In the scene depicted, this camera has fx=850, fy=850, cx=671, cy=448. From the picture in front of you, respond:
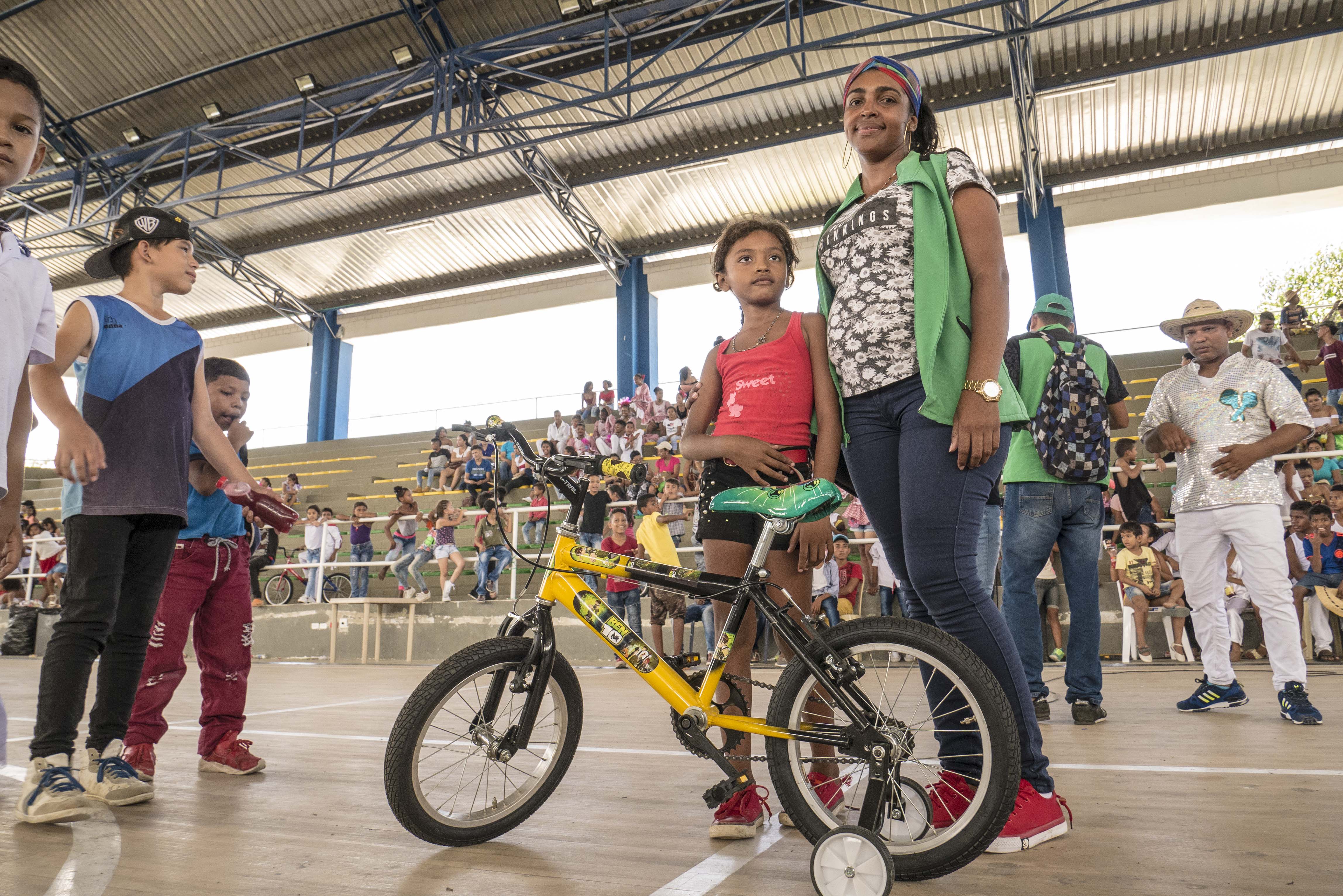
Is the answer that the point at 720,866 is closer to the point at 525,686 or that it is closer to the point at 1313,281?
the point at 525,686

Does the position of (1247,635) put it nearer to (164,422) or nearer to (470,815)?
(470,815)

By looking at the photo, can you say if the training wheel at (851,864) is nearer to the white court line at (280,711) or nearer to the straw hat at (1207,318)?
the white court line at (280,711)

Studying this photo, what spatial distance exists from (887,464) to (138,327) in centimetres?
183

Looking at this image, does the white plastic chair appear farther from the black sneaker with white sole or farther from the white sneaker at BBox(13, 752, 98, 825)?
the white sneaker at BBox(13, 752, 98, 825)

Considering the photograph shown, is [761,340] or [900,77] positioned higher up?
[900,77]

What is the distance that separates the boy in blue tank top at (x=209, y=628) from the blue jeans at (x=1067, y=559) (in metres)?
2.48

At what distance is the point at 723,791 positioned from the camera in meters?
1.50

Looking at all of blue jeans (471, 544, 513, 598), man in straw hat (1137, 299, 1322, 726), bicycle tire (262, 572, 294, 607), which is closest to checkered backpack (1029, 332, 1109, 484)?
man in straw hat (1137, 299, 1322, 726)

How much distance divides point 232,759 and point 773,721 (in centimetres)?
171

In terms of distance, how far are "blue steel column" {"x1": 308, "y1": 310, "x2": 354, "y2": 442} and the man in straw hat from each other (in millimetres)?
17795

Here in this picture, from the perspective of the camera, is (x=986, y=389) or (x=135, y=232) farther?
(x=135, y=232)

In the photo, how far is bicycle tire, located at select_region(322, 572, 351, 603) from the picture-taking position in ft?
32.6

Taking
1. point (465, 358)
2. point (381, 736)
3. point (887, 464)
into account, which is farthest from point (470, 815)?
point (465, 358)

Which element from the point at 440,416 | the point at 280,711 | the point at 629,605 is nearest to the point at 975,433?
the point at 280,711
